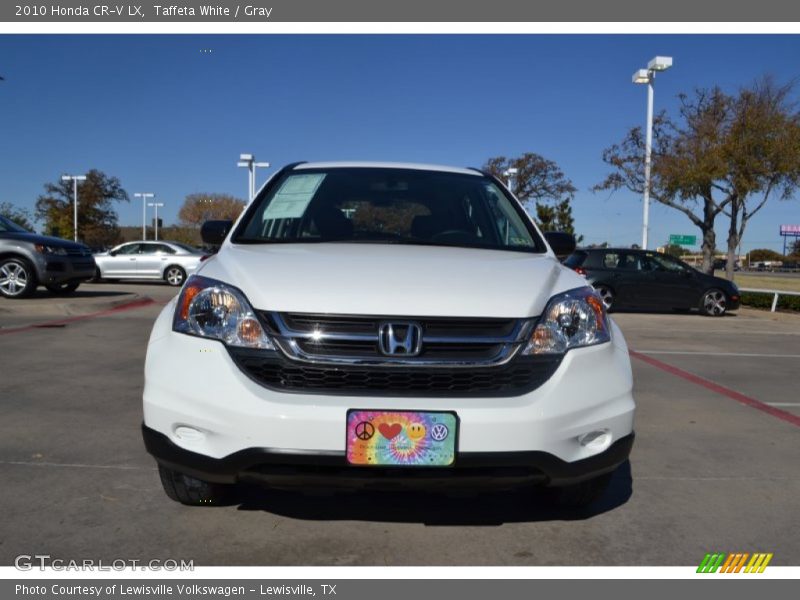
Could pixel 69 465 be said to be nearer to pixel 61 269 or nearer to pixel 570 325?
pixel 570 325

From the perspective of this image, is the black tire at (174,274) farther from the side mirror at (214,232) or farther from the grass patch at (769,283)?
the grass patch at (769,283)

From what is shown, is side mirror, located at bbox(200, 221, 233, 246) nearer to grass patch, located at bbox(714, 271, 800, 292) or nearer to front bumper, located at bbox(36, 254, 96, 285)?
front bumper, located at bbox(36, 254, 96, 285)

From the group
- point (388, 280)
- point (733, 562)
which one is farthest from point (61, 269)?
point (733, 562)

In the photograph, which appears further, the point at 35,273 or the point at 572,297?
the point at 35,273

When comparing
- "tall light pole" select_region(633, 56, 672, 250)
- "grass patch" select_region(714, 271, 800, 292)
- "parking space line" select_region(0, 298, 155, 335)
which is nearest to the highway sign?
"grass patch" select_region(714, 271, 800, 292)

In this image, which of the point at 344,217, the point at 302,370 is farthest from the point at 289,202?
the point at 302,370

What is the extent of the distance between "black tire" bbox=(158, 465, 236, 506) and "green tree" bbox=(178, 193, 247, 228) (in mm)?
68483

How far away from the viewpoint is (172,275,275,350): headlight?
2.57 metres

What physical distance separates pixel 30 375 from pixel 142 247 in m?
16.2

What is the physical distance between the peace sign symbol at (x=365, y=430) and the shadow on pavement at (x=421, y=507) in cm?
75

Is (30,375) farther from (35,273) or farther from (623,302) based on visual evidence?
(623,302)

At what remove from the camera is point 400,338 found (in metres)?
Result: 2.51

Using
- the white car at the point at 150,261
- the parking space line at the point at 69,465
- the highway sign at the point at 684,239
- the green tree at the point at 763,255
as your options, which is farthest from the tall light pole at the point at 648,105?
the green tree at the point at 763,255
